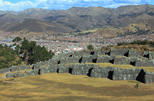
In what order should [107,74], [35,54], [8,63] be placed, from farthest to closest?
[35,54] < [8,63] < [107,74]

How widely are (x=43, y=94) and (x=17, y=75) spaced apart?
17010 mm

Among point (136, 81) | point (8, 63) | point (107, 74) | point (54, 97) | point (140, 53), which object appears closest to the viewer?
point (54, 97)

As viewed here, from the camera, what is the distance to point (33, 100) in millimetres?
18203

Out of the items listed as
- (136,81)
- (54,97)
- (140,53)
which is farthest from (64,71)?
(140,53)

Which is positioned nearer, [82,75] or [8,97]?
[8,97]

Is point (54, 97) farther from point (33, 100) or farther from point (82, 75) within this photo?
point (82, 75)

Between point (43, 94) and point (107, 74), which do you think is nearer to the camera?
point (43, 94)

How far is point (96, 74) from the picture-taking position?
31.6m

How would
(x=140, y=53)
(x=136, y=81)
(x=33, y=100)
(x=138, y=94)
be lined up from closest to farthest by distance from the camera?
1. (x=33, y=100)
2. (x=138, y=94)
3. (x=136, y=81)
4. (x=140, y=53)

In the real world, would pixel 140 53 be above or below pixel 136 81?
above

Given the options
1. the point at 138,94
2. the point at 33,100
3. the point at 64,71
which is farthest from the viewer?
the point at 64,71

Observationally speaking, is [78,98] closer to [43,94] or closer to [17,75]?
[43,94]

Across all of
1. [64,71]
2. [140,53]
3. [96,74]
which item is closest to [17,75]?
[64,71]

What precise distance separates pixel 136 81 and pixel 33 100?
1666cm
